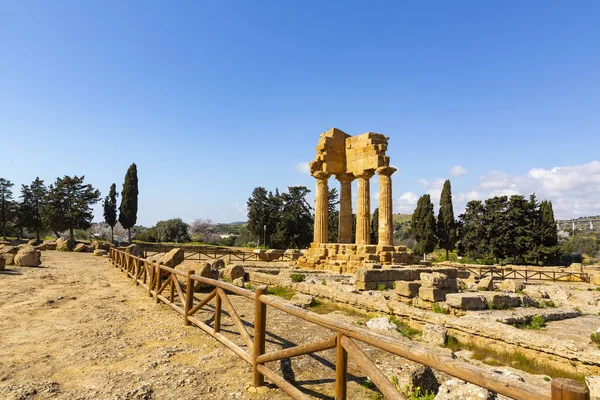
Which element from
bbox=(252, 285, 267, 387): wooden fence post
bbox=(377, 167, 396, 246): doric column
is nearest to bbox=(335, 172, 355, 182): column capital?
bbox=(377, 167, 396, 246): doric column

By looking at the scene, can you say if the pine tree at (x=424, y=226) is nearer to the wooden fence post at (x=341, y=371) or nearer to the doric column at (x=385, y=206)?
the doric column at (x=385, y=206)

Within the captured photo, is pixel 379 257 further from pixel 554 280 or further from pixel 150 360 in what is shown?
pixel 150 360

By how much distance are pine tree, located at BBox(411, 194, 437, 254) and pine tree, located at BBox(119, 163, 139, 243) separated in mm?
36719

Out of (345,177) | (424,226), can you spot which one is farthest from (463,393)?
(424,226)

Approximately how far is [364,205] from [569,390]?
19963 mm

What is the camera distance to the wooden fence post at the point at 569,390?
170 cm

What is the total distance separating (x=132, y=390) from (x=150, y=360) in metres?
1.02

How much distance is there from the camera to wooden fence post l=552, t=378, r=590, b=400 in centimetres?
170

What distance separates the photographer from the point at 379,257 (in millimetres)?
18531

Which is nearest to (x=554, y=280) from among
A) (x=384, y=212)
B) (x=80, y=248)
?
(x=384, y=212)

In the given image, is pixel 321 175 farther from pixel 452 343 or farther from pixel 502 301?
pixel 452 343

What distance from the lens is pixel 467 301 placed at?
8734 millimetres

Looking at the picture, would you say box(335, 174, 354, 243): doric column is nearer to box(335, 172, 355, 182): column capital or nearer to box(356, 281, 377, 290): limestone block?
box(335, 172, 355, 182): column capital

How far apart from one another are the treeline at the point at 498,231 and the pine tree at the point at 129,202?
37.1 meters
